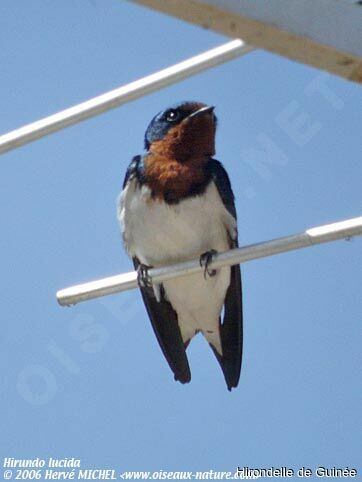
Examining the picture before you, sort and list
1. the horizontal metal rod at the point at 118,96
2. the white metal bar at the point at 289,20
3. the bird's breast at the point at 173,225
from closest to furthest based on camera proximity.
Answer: the white metal bar at the point at 289,20 → the horizontal metal rod at the point at 118,96 → the bird's breast at the point at 173,225

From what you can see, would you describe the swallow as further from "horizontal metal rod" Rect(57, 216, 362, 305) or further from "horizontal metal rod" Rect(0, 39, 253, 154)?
"horizontal metal rod" Rect(0, 39, 253, 154)

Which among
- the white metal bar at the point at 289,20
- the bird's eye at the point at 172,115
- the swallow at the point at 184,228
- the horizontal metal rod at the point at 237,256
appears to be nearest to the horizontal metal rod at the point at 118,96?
the white metal bar at the point at 289,20

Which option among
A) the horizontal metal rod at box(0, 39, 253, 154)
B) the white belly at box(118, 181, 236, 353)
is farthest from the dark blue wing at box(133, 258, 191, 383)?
the horizontal metal rod at box(0, 39, 253, 154)

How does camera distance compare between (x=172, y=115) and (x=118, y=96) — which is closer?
(x=118, y=96)

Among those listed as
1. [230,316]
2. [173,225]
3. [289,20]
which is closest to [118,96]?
[289,20]

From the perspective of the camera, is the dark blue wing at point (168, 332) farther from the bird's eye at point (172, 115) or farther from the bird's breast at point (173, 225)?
the bird's eye at point (172, 115)

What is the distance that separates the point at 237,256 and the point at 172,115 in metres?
2.38

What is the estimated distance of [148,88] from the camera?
226cm

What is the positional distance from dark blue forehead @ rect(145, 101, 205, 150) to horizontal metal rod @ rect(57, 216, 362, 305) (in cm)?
187

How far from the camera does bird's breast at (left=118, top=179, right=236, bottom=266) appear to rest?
4660 mm

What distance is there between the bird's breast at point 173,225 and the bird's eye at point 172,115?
38cm

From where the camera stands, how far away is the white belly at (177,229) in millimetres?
4664

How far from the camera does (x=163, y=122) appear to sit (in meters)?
5.00

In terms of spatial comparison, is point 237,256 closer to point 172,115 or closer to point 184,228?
point 184,228
